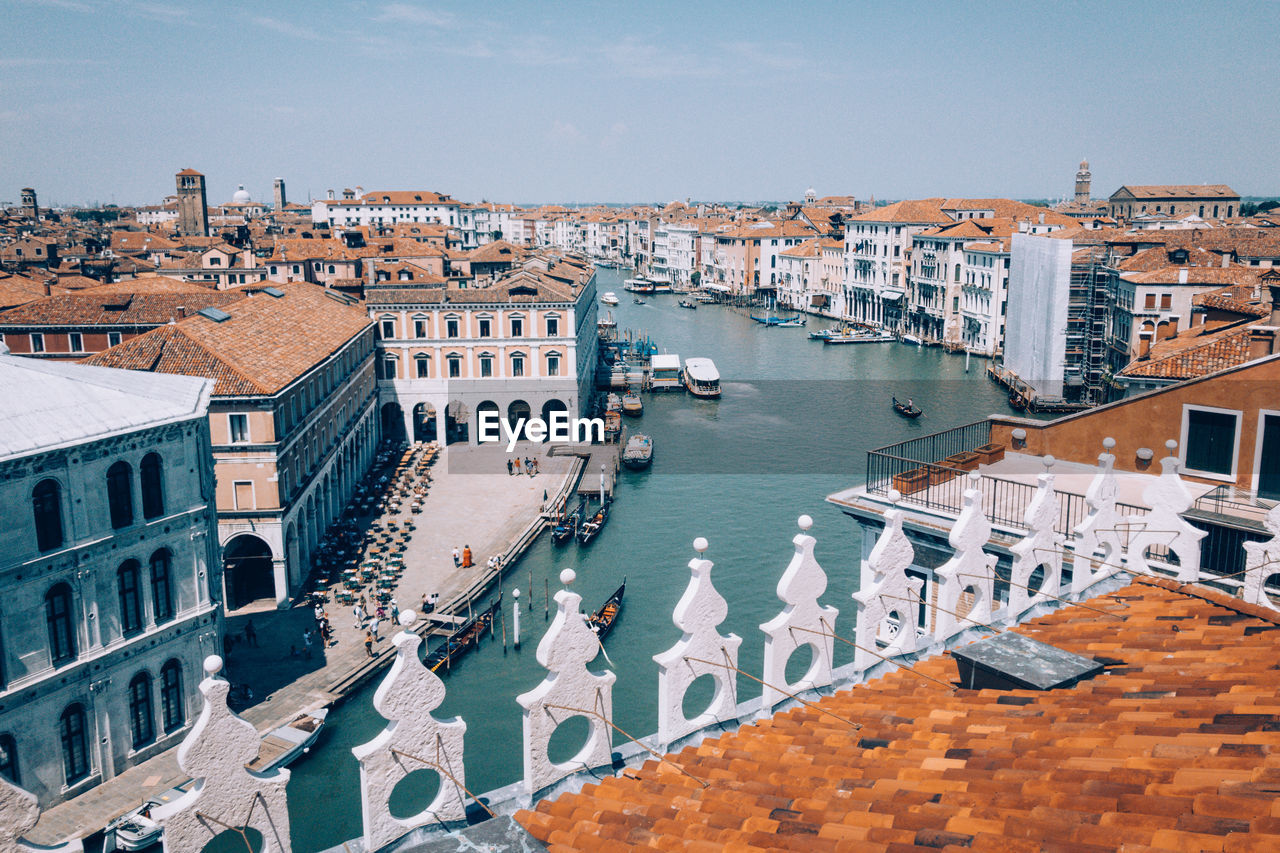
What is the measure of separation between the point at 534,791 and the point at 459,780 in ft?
1.63

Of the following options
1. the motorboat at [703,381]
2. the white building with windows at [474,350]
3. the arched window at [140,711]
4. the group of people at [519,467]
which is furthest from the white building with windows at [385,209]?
the arched window at [140,711]

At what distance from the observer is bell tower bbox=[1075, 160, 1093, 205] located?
151m

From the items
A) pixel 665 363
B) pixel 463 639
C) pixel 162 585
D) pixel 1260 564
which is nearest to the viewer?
pixel 1260 564

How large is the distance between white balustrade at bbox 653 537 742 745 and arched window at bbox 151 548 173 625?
55.3 ft

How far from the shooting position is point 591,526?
3450 cm

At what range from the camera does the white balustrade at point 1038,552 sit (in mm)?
8562

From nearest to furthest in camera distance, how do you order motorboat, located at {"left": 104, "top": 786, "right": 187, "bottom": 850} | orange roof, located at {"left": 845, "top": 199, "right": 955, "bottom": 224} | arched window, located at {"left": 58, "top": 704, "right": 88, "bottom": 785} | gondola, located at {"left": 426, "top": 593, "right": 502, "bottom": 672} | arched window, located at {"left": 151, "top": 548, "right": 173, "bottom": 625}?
motorboat, located at {"left": 104, "top": 786, "right": 187, "bottom": 850}
arched window, located at {"left": 58, "top": 704, "right": 88, "bottom": 785}
arched window, located at {"left": 151, "top": 548, "right": 173, "bottom": 625}
gondola, located at {"left": 426, "top": 593, "right": 502, "bottom": 672}
orange roof, located at {"left": 845, "top": 199, "right": 955, "bottom": 224}

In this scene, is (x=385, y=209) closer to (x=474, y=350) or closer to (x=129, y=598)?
(x=474, y=350)

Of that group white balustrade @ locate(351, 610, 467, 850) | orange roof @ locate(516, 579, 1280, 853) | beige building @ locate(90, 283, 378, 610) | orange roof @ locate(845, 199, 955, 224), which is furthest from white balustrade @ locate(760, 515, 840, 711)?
orange roof @ locate(845, 199, 955, 224)

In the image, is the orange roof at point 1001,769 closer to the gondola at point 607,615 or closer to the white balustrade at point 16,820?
the white balustrade at point 16,820

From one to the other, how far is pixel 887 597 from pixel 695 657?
1896 millimetres

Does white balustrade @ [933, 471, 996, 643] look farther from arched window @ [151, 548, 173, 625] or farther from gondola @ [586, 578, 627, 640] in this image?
gondola @ [586, 578, 627, 640]

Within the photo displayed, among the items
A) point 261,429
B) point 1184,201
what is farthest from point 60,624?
point 1184,201

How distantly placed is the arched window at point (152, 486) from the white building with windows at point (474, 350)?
26.3 metres
